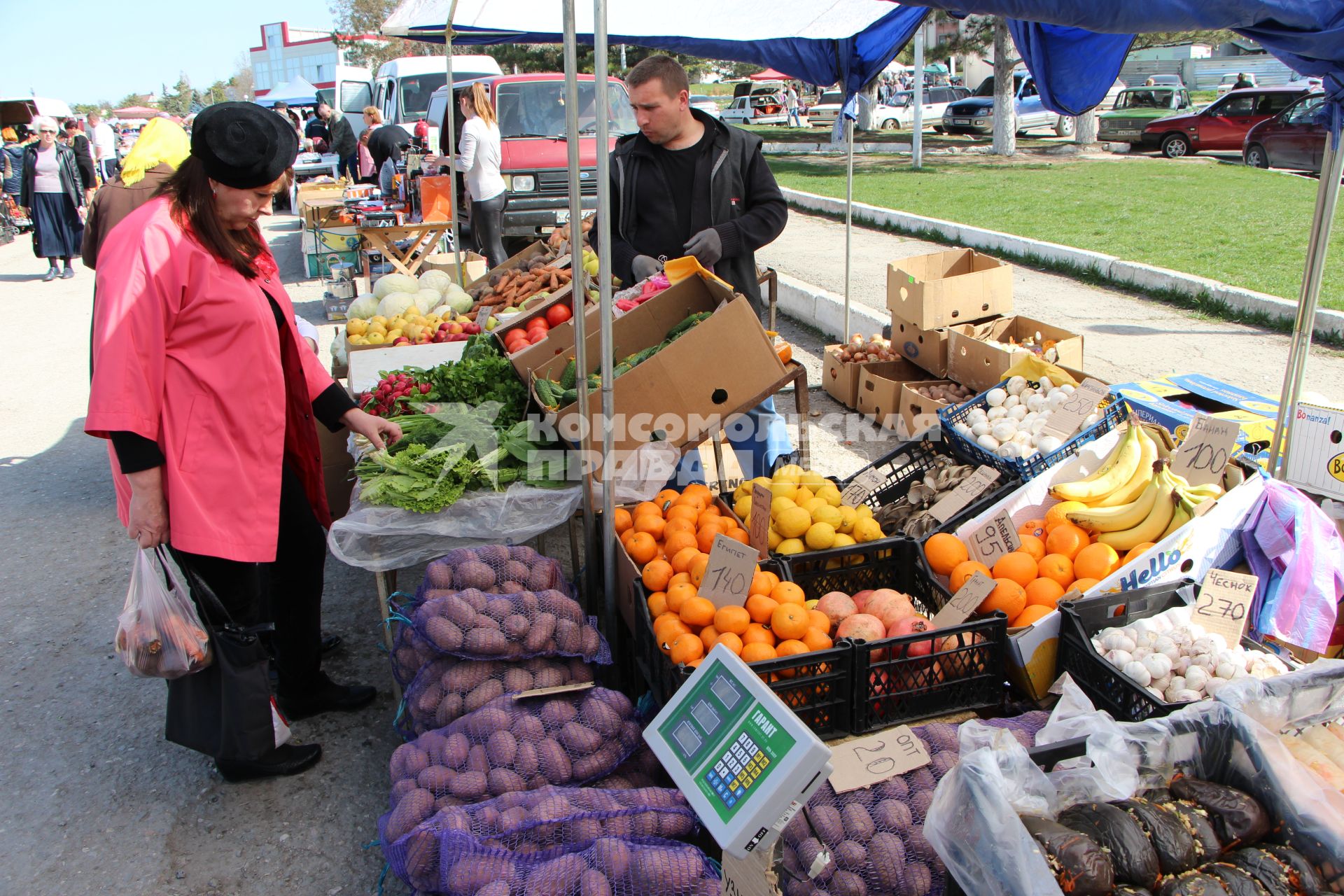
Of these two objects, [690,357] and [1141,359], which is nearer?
[690,357]

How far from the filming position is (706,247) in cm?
419

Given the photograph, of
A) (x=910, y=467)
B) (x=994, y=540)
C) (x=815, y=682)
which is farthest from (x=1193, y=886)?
(x=910, y=467)

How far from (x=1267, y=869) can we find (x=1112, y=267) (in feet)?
29.4

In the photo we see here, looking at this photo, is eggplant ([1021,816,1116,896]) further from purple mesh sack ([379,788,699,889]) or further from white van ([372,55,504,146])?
white van ([372,55,504,146])

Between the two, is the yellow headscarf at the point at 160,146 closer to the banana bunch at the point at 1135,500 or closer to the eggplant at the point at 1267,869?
the banana bunch at the point at 1135,500

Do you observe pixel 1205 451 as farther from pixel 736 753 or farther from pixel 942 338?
pixel 942 338

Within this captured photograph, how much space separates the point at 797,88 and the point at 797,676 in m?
39.7

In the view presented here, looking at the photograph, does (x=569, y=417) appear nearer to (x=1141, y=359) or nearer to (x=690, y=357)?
(x=690, y=357)

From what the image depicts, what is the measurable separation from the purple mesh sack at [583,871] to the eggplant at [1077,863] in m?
0.72

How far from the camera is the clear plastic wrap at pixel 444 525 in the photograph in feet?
10.2

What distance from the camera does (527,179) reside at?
1099 cm

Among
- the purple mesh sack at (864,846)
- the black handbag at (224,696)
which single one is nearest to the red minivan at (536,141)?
the black handbag at (224,696)

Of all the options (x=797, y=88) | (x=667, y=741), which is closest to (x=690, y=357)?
(x=667, y=741)

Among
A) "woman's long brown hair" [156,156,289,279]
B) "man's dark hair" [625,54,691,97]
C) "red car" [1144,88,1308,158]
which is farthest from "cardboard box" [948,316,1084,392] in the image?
"red car" [1144,88,1308,158]
